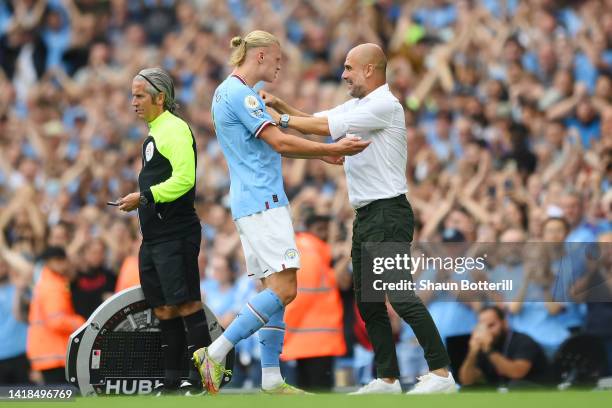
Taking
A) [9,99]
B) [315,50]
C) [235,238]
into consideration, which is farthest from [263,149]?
[9,99]

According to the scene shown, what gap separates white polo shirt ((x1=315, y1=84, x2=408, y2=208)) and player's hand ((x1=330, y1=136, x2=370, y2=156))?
204mm

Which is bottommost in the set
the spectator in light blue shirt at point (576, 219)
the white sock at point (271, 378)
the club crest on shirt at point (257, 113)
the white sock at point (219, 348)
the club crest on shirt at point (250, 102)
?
the white sock at point (271, 378)

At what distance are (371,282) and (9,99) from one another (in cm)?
1107

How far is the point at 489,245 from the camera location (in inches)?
367

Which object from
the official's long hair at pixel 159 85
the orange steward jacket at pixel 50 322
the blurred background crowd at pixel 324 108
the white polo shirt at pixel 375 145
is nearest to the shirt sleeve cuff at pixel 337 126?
the white polo shirt at pixel 375 145

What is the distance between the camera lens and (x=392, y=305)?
7336 millimetres

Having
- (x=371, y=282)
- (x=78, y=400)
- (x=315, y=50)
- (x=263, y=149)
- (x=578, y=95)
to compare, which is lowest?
(x=78, y=400)

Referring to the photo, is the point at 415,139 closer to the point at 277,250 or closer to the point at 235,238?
the point at 235,238

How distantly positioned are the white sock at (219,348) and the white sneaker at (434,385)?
109cm

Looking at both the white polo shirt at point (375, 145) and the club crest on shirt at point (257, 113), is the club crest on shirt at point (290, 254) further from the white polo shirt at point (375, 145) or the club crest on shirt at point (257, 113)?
the club crest on shirt at point (257, 113)

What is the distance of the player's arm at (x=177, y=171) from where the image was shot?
728cm

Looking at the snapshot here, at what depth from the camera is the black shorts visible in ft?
24.2

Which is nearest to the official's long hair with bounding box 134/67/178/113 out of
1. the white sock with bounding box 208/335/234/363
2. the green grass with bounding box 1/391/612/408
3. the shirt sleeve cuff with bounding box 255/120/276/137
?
the shirt sleeve cuff with bounding box 255/120/276/137

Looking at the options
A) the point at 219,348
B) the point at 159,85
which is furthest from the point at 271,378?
the point at 159,85
